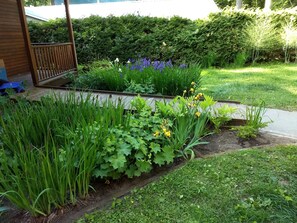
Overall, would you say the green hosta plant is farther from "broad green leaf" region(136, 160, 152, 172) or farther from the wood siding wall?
the wood siding wall

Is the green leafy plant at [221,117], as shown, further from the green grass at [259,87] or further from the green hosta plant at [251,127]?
the green grass at [259,87]

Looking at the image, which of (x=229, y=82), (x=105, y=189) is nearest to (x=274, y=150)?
(x=105, y=189)

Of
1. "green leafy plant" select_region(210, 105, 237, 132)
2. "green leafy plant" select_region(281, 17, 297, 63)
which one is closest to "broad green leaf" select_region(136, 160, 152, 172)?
"green leafy plant" select_region(210, 105, 237, 132)

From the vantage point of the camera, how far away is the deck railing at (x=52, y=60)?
5.43 meters

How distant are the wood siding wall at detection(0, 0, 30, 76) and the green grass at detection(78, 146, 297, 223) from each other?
6647 millimetres

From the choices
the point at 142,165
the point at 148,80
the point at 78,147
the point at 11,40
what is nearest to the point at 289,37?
the point at 148,80

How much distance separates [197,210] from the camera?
1.64 metres

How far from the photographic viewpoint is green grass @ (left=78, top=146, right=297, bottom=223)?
159 centimetres

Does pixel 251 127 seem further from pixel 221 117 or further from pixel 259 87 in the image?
pixel 259 87

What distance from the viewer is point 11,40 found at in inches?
273

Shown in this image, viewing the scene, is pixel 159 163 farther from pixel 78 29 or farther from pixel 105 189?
pixel 78 29

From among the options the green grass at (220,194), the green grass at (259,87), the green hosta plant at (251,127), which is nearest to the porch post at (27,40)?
the green grass at (259,87)

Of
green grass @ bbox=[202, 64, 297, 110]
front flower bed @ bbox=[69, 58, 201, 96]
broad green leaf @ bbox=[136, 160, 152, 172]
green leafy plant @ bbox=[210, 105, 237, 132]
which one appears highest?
front flower bed @ bbox=[69, 58, 201, 96]

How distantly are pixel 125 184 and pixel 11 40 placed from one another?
6.97 metres
